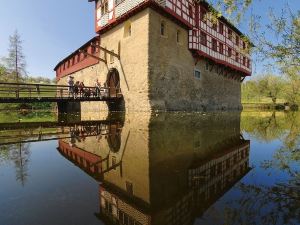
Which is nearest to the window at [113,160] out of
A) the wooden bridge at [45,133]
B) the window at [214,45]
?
the wooden bridge at [45,133]

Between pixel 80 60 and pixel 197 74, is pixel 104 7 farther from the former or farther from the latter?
pixel 197 74

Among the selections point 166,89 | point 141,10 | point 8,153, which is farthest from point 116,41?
point 8,153

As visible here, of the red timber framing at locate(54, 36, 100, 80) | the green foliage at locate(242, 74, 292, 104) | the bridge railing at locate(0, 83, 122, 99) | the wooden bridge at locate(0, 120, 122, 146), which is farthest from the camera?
the green foliage at locate(242, 74, 292, 104)

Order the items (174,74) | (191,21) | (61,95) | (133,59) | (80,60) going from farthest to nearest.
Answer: (80,60) < (191,21) < (174,74) < (133,59) < (61,95)

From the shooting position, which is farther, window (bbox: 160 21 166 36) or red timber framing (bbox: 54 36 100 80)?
red timber framing (bbox: 54 36 100 80)

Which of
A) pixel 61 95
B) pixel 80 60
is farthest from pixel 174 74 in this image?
pixel 80 60

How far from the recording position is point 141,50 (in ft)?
63.0

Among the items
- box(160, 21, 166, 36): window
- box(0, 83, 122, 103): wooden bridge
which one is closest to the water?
box(0, 83, 122, 103): wooden bridge

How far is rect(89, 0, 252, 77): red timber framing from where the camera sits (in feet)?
64.6

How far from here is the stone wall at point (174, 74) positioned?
19.2m

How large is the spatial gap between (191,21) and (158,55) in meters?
6.36

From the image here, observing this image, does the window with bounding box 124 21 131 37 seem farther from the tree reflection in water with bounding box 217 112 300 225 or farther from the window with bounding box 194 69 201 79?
the tree reflection in water with bounding box 217 112 300 225

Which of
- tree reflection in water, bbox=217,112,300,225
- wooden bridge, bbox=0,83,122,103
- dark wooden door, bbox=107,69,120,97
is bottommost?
tree reflection in water, bbox=217,112,300,225

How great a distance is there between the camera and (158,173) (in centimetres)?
469
